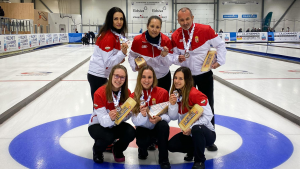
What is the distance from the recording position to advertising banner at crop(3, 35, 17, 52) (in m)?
15.8

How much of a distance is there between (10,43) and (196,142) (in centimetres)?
1605

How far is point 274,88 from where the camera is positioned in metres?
7.29

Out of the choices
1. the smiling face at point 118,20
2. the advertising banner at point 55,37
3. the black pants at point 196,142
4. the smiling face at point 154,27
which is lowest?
the black pants at point 196,142

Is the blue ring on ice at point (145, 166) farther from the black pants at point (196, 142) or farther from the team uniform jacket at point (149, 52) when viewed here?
the team uniform jacket at point (149, 52)

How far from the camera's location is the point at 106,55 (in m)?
3.40

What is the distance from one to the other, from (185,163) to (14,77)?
7.31 m

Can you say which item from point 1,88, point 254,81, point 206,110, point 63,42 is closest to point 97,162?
point 206,110

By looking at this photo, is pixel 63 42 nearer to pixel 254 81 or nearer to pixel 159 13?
pixel 159 13

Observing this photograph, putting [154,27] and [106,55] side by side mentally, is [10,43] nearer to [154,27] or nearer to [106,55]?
[106,55]

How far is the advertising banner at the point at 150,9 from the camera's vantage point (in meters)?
36.8

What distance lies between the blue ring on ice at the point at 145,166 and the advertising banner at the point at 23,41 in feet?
49.1

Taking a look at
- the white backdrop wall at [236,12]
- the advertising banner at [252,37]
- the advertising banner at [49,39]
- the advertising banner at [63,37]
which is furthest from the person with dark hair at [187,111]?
the white backdrop wall at [236,12]

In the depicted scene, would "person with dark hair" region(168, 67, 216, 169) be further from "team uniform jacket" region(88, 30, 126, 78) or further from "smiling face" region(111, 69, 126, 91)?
"team uniform jacket" region(88, 30, 126, 78)

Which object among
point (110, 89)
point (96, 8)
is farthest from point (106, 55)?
point (96, 8)
